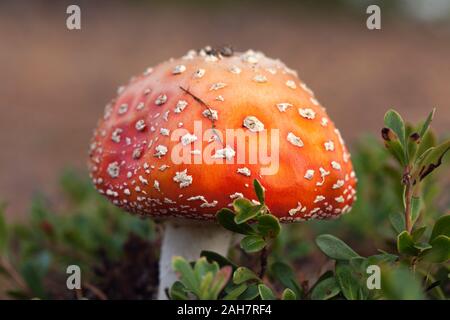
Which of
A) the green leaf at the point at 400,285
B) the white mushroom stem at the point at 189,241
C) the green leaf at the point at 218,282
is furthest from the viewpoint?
the white mushroom stem at the point at 189,241

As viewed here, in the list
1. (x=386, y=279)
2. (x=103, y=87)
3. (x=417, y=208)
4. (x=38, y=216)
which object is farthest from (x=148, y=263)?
(x=103, y=87)

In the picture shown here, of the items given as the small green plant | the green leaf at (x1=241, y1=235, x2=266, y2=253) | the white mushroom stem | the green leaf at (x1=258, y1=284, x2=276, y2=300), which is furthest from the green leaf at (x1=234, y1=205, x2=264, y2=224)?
the white mushroom stem

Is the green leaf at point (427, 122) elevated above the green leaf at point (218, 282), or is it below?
above

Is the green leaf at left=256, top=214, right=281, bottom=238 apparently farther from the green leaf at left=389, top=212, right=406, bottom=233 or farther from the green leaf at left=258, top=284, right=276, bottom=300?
the green leaf at left=389, top=212, right=406, bottom=233

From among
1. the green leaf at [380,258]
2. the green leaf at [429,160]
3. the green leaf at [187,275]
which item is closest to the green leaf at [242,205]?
the green leaf at [187,275]

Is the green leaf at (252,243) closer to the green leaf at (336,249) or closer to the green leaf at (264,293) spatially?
the green leaf at (264,293)

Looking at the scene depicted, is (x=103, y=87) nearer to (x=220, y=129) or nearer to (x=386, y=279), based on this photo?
(x=220, y=129)

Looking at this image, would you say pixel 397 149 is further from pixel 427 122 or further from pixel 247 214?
pixel 247 214
